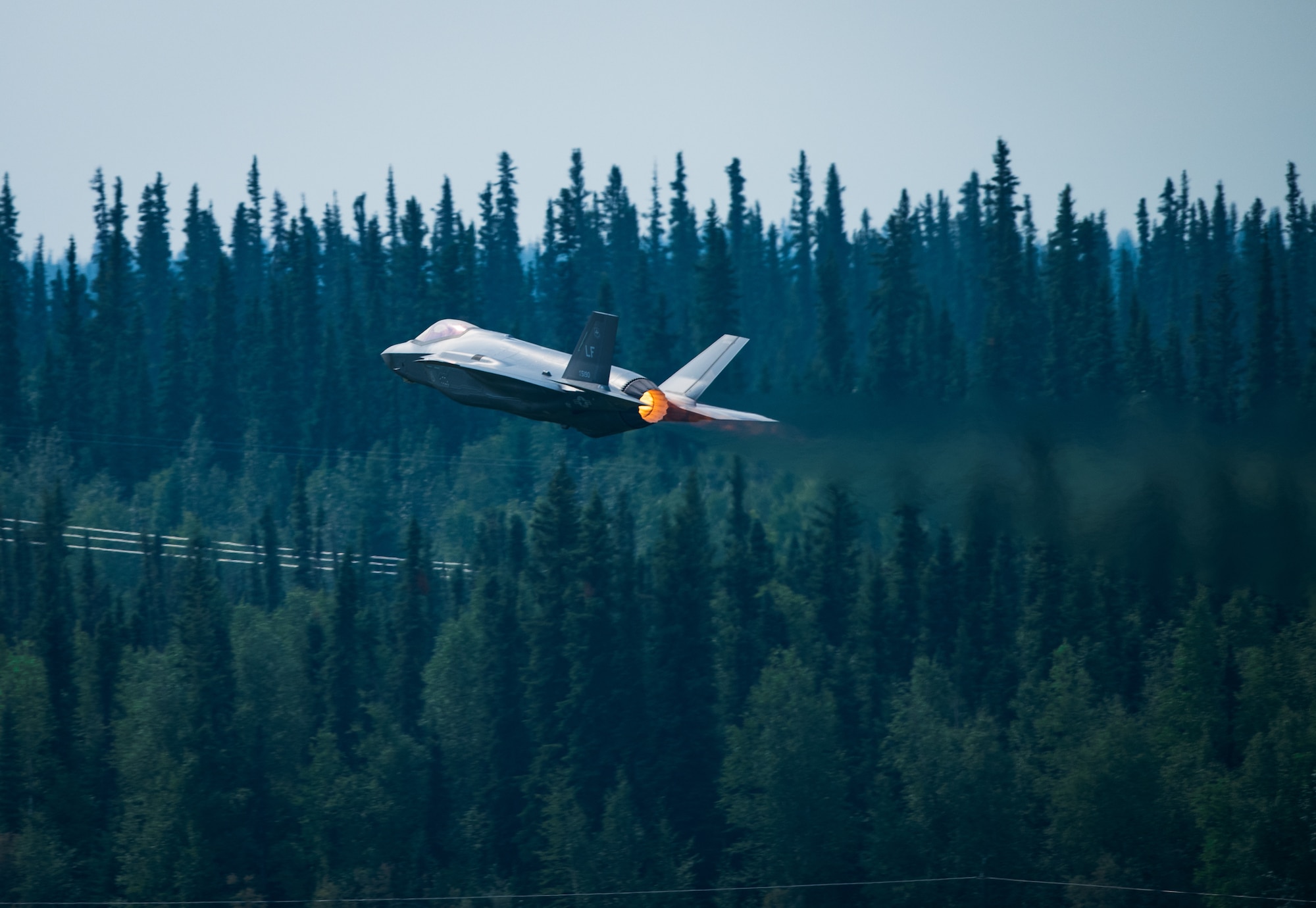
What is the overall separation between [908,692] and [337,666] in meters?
48.2

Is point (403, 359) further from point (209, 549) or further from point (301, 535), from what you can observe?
point (209, 549)

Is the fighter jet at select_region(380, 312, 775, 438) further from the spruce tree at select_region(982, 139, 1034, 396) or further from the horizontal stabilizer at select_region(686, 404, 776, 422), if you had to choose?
the spruce tree at select_region(982, 139, 1034, 396)

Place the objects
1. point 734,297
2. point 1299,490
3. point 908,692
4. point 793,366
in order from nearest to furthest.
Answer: point 1299,490, point 908,692, point 734,297, point 793,366

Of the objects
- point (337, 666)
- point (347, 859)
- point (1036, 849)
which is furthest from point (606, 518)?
point (1036, 849)

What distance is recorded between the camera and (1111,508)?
5738 centimetres

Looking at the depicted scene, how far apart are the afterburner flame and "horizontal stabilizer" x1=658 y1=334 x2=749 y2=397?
1032 millimetres

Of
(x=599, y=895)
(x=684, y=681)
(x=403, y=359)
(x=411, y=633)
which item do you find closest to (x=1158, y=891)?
(x=599, y=895)

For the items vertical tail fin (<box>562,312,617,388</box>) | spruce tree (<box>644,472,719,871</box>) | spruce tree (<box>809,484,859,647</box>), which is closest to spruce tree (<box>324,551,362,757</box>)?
spruce tree (<box>644,472,719,871</box>)

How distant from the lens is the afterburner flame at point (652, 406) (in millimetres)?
38219

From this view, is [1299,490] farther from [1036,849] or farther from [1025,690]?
[1025,690]

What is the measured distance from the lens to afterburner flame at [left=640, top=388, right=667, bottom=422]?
1505 inches

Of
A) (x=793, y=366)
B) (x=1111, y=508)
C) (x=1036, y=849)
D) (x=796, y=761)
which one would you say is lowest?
(x=1036, y=849)

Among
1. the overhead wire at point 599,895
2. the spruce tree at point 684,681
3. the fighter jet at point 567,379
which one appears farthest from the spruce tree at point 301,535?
the fighter jet at point 567,379

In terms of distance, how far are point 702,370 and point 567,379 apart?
441 cm
